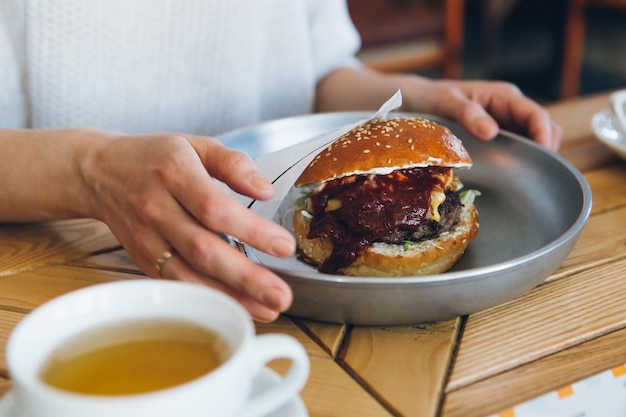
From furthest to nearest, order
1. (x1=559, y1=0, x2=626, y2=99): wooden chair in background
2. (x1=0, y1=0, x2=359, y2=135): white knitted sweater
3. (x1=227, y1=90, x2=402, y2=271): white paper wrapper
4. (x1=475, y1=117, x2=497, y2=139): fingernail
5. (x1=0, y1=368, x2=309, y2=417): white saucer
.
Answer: (x1=559, y1=0, x2=626, y2=99): wooden chair in background, (x1=0, y1=0, x2=359, y2=135): white knitted sweater, (x1=475, y1=117, x2=497, y2=139): fingernail, (x1=227, y1=90, x2=402, y2=271): white paper wrapper, (x1=0, y1=368, x2=309, y2=417): white saucer

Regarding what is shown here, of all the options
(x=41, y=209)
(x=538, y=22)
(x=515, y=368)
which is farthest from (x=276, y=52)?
(x=538, y=22)

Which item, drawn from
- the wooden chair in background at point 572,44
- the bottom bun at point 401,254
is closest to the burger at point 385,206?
the bottom bun at point 401,254

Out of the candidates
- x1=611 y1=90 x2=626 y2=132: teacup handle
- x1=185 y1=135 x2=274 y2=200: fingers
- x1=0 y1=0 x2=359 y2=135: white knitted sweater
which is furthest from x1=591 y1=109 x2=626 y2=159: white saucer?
x1=185 y1=135 x2=274 y2=200: fingers

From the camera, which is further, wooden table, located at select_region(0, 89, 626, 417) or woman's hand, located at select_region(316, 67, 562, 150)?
woman's hand, located at select_region(316, 67, 562, 150)

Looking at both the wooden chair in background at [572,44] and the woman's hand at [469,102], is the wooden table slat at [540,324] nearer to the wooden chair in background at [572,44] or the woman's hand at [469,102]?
the woman's hand at [469,102]

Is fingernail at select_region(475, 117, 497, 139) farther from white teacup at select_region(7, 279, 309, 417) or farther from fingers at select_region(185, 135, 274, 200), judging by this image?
white teacup at select_region(7, 279, 309, 417)

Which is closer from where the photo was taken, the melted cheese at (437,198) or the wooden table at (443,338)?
the wooden table at (443,338)

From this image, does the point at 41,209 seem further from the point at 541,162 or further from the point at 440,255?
the point at 541,162
